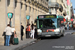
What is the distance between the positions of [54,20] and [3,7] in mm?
7180

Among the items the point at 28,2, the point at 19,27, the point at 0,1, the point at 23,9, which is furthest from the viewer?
the point at 28,2

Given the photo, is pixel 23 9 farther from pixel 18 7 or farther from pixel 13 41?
pixel 13 41

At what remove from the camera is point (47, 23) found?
2208 cm

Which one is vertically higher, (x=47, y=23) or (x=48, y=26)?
(x=47, y=23)

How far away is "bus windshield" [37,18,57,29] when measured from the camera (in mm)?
21969

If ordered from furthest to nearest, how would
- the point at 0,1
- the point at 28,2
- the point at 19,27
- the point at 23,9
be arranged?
1. the point at 28,2
2. the point at 23,9
3. the point at 19,27
4. the point at 0,1

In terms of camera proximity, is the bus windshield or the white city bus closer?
the white city bus

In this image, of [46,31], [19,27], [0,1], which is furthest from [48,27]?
[0,1]

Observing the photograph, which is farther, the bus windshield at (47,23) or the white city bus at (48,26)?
the bus windshield at (47,23)

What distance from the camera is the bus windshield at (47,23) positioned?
21969mm

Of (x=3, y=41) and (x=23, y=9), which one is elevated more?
(x=23, y=9)

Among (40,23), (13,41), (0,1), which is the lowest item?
(13,41)

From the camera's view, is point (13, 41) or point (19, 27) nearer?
point (13, 41)

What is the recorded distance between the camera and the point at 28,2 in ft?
87.5
